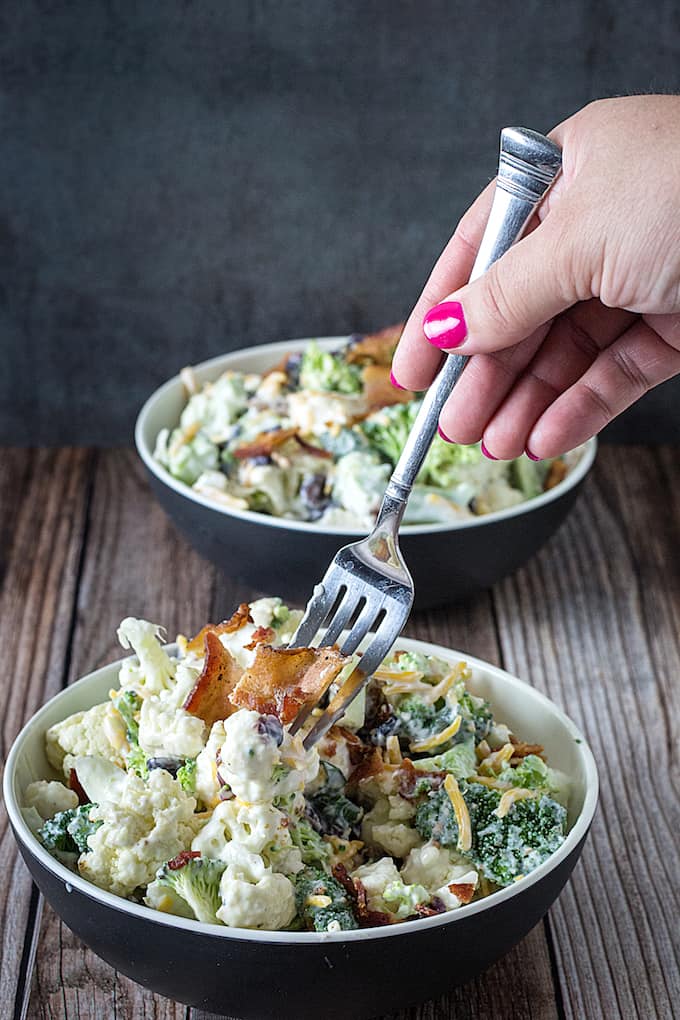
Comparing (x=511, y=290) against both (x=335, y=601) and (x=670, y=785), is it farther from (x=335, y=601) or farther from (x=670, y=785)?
(x=670, y=785)

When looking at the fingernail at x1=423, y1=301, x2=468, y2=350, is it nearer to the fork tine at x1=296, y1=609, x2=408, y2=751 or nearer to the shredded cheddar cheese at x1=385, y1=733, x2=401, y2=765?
the fork tine at x1=296, y1=609, x2=408, y2=751

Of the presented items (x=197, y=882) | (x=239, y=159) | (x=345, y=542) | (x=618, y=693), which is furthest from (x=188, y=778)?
(x=239, y=159)

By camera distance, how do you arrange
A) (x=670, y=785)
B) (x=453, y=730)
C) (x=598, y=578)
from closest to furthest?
(x=453, y=730) < (x=670, y=785) < (x=598, y=578)

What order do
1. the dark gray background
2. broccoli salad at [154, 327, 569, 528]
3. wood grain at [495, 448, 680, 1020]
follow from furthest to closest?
the dark gray background → broccoli salad at [154, 327, 569, 528] → wood grain at [495, 448, 680, 1020]

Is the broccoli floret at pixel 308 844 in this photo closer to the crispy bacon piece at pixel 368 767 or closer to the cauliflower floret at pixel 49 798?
the crispy bacon piece at pixel 368 767

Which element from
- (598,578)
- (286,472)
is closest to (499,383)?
(286,472)

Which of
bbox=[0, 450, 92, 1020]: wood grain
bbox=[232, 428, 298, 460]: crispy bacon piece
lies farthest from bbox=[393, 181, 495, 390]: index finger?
bbox=[0, 450, 92, 1020]: wood grain

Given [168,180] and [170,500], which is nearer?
[170,500]

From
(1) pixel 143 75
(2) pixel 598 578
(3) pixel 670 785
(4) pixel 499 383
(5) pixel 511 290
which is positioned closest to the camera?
(5) pixel 511 290
